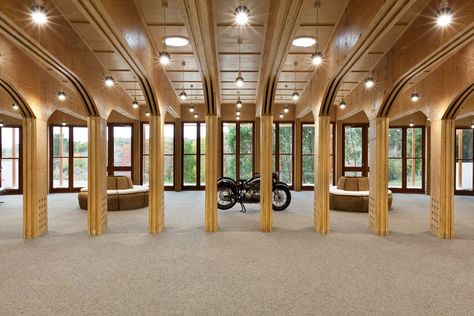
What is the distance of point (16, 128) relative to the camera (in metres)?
13.1

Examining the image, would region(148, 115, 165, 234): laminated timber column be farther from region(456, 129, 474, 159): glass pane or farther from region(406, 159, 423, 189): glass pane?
region(456, 129, 474, 159): glass pane

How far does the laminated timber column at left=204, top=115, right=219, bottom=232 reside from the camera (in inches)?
262

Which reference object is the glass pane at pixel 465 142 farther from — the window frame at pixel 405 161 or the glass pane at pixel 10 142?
the glass pane at pixel 10 142

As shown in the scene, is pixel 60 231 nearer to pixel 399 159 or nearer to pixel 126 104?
pixel 126 104

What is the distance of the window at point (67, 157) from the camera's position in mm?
13609

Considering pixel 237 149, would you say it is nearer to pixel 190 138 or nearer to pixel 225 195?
pixel 190 138

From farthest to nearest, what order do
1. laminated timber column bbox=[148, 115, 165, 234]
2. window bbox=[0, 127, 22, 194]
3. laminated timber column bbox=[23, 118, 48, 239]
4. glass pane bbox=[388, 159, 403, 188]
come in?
glass pane bbox=[388, 159, 403, 188], window bbox=[0, 127, 22, 194], laminated timber column bbox=[148, 115, 165, 234], laminated timber column bbox=[23, 118, 48, 239]

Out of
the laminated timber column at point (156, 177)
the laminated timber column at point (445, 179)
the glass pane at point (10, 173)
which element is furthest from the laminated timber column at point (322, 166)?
the glass pane at point (10, 173)

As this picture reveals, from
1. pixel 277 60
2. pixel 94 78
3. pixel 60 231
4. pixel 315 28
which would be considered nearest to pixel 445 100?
pixel 315 28

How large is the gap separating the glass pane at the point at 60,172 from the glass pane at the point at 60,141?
247 millimetres

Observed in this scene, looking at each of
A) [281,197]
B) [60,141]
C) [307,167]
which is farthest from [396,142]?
[60,141]

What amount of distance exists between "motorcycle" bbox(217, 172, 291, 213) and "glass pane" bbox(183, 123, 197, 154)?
5.24 metres

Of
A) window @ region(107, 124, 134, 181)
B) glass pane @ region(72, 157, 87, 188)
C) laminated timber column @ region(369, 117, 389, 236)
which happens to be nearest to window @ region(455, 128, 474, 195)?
laminated timber column @ region(369, 117, 389, 236)

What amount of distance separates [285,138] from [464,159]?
701cm
